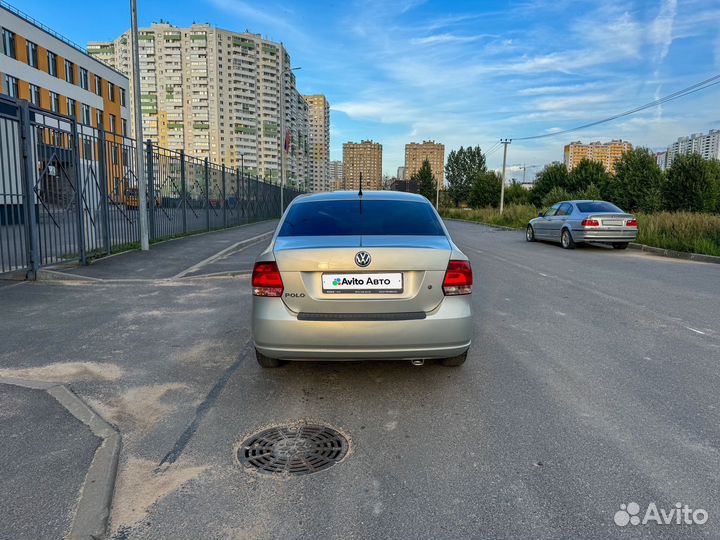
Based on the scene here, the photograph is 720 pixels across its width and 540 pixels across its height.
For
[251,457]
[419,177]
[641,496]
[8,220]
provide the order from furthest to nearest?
[419,177]
[8,220]
[251,457]
[641,496]

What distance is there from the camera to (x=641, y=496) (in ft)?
8.49

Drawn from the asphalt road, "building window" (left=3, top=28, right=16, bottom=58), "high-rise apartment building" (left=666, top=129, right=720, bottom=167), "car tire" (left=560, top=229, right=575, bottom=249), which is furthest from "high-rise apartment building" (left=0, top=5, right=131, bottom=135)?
"high-rise apartment building" (left=666, top=129, right=720, bottom=167)

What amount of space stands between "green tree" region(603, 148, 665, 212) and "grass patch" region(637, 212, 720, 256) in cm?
2071

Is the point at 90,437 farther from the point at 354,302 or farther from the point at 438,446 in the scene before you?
the point at 438,446

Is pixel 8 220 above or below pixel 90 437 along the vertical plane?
above

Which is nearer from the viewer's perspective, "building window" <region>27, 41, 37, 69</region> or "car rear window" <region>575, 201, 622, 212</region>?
"car rear window" <region>575, 201, 622, 212</region>

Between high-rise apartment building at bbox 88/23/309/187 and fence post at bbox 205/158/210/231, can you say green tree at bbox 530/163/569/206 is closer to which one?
fence post at bbox 205/158/210/231

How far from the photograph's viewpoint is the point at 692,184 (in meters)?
28.8

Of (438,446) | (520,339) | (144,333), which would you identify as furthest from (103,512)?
(520,339)

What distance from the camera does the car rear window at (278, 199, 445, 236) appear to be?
426 cm

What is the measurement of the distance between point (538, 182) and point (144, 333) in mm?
56678

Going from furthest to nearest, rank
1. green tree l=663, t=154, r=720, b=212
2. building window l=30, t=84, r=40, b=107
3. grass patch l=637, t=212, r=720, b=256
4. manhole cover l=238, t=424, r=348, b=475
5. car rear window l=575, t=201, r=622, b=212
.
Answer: building window l=30, t=84, r=40, b=107
green tree l=663, t=154, r=720, b=212
car rear window l=575, t=201, r=622, b=212
grass patch l=637, t=212, r=720, b=256
manhole cover l=238, t=424, r=348, b=475

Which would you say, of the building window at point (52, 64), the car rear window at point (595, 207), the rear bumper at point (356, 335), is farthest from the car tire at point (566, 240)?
the building window at point (52, 64)

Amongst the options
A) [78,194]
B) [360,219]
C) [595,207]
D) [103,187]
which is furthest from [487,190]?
[360,219]
